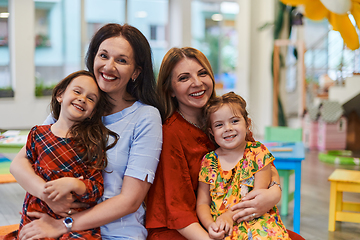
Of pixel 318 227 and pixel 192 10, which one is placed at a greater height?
pixel 192 10

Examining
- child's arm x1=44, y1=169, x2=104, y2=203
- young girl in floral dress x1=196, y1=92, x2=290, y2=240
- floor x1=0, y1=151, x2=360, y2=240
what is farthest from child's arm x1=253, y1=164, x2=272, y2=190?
floor x1=0, y1=151, x2=360, y2=240

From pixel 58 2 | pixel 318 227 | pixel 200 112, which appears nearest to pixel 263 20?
pixel 58 2

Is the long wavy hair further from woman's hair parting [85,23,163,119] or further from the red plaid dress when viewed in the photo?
the red plaid dress

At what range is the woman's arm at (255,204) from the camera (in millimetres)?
1433

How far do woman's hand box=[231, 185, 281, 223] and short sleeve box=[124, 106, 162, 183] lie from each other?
1.16 ft

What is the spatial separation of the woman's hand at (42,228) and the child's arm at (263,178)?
2.43 feet

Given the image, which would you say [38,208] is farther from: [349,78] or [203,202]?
[349,78]

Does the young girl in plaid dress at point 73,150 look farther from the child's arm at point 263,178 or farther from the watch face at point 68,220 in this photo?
the child's arm at point 263,178

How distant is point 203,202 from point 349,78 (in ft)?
20.2

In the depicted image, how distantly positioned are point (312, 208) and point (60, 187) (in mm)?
2917

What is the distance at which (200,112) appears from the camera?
1.70 m

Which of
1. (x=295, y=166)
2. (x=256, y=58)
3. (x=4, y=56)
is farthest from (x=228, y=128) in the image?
(x=256, y=58)

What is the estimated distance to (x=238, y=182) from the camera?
1537 millimetres

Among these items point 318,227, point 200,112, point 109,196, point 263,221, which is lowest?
Result: point 318,227
